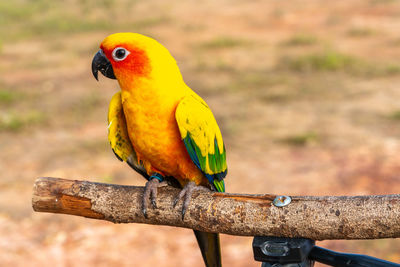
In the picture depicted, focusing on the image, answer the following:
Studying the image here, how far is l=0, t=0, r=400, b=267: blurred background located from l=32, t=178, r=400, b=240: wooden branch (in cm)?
228

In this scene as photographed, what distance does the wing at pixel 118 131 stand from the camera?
2.54 m

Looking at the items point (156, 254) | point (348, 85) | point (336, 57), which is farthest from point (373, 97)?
point (156, 254)

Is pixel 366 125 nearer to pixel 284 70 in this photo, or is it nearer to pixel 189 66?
pixel 284 70

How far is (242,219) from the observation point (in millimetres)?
1994

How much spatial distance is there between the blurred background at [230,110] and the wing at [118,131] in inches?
83.1

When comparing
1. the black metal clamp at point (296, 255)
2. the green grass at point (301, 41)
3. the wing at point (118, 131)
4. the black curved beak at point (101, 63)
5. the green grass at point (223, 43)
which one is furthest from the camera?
the green grass at point (223, 43)

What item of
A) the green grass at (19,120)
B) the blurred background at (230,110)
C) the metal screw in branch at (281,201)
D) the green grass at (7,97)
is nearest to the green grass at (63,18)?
the blurred background at (230,110)

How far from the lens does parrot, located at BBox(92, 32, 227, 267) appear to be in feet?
7.49

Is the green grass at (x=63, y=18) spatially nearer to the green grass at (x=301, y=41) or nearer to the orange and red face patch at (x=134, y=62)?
the green grass at (x=301, y=41)

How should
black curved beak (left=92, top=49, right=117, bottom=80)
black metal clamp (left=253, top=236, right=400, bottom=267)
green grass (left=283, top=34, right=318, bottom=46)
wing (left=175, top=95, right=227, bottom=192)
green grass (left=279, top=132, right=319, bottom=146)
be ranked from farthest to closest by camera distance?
green grass (left=283, top=34, right=318, bottom=46) → green grass (left=279, top=132, right=319, bottom=146) → black curved beak (left=92, top=49, right=117, bottom=80) → wing (left=175, top=95, right=227, bottom=192) → black metal clamp (left=253, top=236, right=400, bottom=267)

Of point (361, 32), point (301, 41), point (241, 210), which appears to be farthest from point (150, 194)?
point (361, 32)

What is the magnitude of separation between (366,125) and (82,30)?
909cm

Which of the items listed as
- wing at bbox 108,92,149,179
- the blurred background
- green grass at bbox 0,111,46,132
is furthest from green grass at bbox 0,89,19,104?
wing at bbox 108,92,149,179

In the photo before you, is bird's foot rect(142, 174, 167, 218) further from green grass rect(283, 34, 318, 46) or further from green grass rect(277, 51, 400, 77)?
green grass rect(283, 34, 318, 46)
